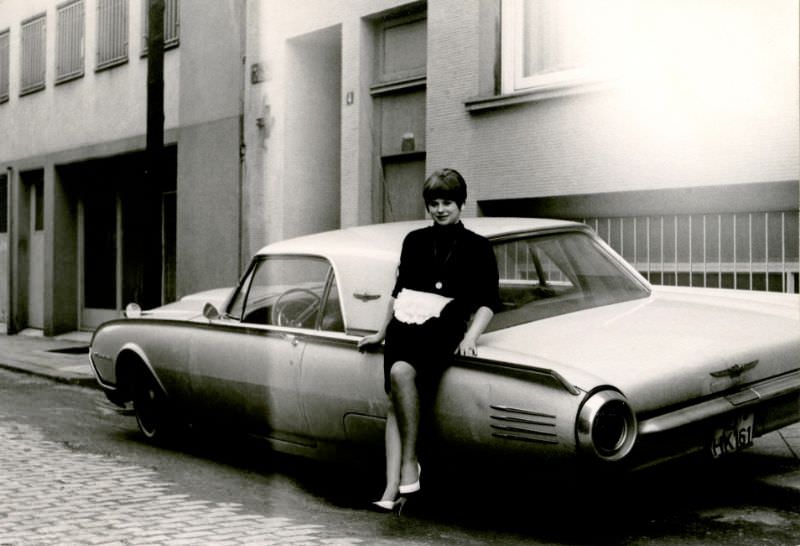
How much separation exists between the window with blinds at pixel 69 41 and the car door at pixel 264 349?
45.0 feet

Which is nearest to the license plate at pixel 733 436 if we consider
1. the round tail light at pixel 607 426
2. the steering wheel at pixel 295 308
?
the round tail light at pixel 607 426

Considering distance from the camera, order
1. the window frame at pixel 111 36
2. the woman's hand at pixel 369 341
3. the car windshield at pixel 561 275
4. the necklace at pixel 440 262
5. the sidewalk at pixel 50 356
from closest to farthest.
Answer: the necklace at pixel 440 262 < the woman's hand at pixel 369 341 < the car windshield at pixel 561 275 < the sidewalk at pixel 50 356 < the window frame at pixel 111 36

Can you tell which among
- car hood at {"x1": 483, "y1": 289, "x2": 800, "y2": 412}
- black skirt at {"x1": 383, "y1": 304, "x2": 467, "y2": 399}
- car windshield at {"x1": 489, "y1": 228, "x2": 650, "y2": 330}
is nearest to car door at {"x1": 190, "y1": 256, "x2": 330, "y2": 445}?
black skirt at {"x1": 383, "y1": 304, "x2": 467, "y2": 399}

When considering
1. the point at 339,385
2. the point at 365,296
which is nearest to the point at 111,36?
the point at 365,296

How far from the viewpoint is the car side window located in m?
5.82

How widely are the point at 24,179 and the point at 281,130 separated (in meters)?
9.10

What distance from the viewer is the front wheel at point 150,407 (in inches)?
285

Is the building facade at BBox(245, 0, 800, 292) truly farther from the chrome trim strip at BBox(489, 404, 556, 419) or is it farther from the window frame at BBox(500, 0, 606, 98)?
the chrome trim strip at BBox(489, 404, 556, 419)

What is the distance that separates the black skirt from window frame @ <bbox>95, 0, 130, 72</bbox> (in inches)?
542

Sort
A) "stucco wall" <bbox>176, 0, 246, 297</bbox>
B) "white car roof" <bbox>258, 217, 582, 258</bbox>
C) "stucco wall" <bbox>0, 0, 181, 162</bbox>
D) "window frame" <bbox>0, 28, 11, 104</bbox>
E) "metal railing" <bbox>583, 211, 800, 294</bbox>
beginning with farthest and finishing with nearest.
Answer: "window frame" <bbox>0, 28, 11, 104</bbox>
"stucco wall" <bbox>0, 0, 181, 162</bbox>
"stucco wall" <bbox>176, 0, 246, 297</bbox>
"metal railing" <bbox>583, 211, 800, 294</bbox>
"white car roof" <bbox>258, 217, 582, 258</bbox>

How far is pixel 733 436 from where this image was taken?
486cm

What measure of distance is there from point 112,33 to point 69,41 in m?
1.81

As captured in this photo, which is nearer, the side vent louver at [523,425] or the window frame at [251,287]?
the side vent louver at [523,425]

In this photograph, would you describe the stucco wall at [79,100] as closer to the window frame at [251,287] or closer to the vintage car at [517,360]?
the window frame at [251,287]
